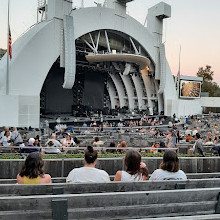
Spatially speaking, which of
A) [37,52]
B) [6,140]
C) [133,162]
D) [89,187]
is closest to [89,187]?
[89,187]

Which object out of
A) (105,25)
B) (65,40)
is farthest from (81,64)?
(65,40)

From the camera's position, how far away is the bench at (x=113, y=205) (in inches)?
91.1

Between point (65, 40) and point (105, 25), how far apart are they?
7.74 m

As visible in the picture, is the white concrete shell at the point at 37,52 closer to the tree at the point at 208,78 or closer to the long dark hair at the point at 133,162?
the long dark hair at the point at 133,162

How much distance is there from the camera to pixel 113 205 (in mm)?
2545

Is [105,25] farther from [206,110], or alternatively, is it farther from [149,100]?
[206,110]

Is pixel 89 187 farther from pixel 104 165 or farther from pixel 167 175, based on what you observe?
pixel 104 165

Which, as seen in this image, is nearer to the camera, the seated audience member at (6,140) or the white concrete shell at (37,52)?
the seated audience member at (6,140)

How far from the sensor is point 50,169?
6727mm

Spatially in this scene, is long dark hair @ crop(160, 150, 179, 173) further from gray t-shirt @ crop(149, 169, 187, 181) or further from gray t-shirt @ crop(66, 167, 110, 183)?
gray t-shirt @ crop(66, 167, 110, 183)

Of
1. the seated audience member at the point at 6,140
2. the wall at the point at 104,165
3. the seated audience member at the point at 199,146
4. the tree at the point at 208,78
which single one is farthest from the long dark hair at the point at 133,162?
the tree at the point at 208,78

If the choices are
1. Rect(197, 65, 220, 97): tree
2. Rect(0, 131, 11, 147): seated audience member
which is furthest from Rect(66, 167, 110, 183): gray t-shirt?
Rect(197, 65, 220, 97): tree

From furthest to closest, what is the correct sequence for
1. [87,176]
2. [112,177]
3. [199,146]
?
1. [199,146]
2. [112,177]
3. [87,176]

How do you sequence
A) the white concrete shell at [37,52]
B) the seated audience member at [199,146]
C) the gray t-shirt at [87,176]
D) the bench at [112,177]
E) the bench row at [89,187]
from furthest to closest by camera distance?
the white concrete shell at [37,52] < the seated audience member at [199,146] < the bench at [112,177] < the gray t-shirt at [87,176] < the bench row at [89,187]
